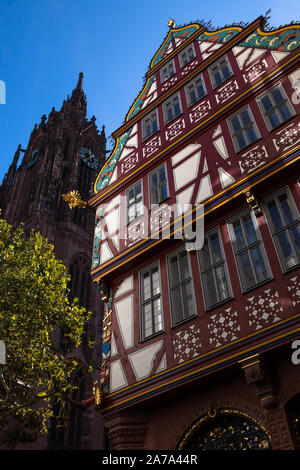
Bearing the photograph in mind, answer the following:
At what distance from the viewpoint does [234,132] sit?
1118cm

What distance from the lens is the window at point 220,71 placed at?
511 inches

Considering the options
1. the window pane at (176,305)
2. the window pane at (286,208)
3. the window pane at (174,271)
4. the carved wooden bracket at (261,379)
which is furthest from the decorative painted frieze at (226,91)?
the carved wooden bracket at (261,379)

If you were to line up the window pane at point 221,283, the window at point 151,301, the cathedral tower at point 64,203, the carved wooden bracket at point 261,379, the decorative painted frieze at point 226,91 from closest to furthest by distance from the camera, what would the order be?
1. the carved wooden bracket at point 261,379
2. the window pane at point 221,283
3. the window at point 151,301
4. the decorative painted frieze at point 226,91
5. the cathedral tower at point 64,203

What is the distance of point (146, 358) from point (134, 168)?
6.35 metres

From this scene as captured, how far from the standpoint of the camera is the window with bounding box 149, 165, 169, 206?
474 inches

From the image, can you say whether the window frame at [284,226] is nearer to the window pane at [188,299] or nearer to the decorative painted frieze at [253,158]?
the decorative painted frieze at [253,158]

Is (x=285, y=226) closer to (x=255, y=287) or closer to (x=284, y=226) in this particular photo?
(x=284, y=226)

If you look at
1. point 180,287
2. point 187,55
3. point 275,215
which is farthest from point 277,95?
point 187,55

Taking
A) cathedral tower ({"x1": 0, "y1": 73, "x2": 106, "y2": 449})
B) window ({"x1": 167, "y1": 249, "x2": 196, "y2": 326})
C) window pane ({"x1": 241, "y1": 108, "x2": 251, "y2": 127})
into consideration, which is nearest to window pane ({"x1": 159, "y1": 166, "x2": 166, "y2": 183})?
window pane ({"x1": 241, "y1": 108, "x2": 251, "y2": 127})

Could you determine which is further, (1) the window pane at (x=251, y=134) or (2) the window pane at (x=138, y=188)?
(2) the window pane at (x=138, y=188)

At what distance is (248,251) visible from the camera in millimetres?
8961

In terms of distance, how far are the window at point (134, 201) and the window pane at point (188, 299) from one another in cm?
324
